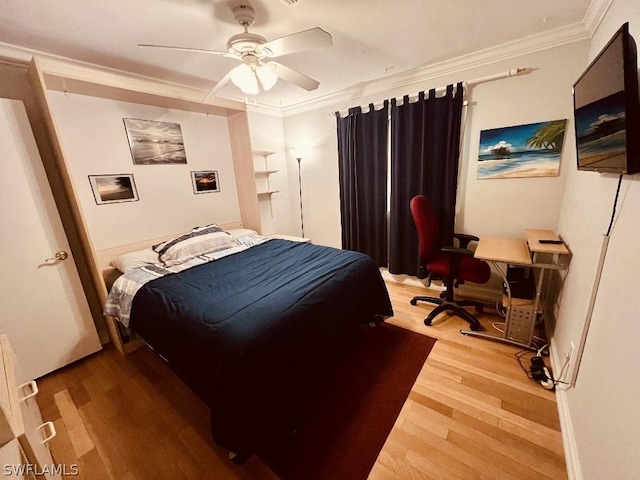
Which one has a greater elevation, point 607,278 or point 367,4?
point 367,4

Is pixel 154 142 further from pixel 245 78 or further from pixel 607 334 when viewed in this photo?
pixel 607 334

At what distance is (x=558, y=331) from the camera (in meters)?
1.89

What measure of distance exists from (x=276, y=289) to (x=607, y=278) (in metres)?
1.79

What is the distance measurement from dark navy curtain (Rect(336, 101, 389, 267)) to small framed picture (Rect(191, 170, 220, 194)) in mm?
1683

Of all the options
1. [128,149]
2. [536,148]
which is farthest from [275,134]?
[536,148]

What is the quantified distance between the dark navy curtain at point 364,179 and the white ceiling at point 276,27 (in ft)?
2.46

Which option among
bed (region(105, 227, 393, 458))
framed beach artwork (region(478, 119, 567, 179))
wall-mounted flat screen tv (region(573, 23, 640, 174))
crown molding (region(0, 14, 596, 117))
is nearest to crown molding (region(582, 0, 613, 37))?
crown molding (region(0, 14, 596, 117))

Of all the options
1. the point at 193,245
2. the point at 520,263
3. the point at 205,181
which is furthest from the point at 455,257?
the point at 205,181

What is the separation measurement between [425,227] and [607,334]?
1.41 m

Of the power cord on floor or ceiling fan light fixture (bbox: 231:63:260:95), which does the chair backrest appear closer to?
the power cord on floor

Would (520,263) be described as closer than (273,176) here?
Yes

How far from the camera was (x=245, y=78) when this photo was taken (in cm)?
170

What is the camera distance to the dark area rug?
52.7 inches

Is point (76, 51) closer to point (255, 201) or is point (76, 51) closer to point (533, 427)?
point (255, 201)
